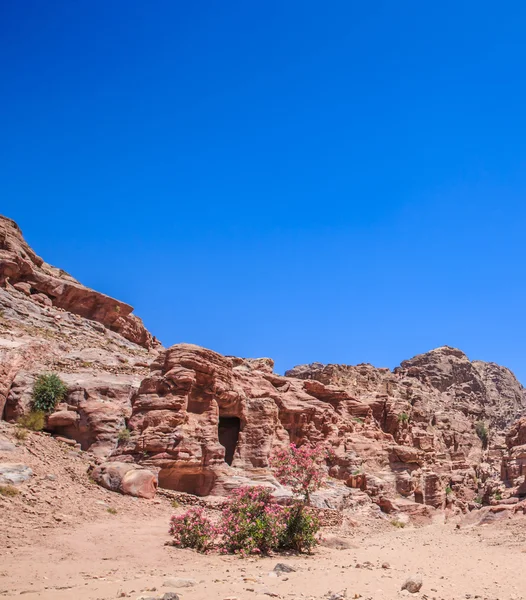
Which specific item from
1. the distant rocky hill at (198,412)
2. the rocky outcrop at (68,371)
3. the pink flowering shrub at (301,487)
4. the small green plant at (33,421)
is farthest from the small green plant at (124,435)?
the pink flowering shrub at (301,487)

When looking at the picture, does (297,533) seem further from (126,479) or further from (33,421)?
(33,421)

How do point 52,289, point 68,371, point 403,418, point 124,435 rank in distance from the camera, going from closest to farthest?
point 124,435, point 68,371, point 52,289, point 403,418

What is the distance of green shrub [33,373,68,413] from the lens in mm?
21781

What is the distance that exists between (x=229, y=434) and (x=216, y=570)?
16.2 metres

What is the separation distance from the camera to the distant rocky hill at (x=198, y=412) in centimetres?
2169

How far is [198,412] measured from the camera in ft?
77.4

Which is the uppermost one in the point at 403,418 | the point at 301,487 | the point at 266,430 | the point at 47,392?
the point at 403,418

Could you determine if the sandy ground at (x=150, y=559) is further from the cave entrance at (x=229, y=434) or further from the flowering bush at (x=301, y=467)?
the cave entrance at (x=229, y=434)

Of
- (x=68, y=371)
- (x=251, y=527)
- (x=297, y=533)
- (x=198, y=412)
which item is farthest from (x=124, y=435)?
(x=297, y=533)

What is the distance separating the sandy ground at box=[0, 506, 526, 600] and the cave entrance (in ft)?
31.3

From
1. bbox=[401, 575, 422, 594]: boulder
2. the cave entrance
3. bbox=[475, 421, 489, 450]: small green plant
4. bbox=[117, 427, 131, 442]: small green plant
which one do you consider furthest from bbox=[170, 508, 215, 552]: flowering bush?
bbox=[475, 421, 489, 450]: small green plant

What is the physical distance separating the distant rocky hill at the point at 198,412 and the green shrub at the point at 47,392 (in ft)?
1.30

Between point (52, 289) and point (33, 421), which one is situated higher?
point (52, 289)

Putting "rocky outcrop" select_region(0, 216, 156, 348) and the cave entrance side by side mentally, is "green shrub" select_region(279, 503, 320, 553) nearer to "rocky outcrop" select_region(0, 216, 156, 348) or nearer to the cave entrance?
the cave entrance
